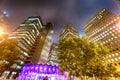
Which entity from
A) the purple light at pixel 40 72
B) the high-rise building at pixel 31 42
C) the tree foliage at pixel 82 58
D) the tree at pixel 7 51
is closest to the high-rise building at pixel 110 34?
the high-rise building at pixel 31 42

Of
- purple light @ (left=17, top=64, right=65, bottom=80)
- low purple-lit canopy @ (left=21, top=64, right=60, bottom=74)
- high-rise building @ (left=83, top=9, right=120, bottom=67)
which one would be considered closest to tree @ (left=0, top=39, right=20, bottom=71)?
low purple-lit canopy @ (left=21, top=64, right=60, bottom=74)

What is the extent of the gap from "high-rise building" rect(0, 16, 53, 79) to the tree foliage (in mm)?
61360

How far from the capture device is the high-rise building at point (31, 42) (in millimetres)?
81025

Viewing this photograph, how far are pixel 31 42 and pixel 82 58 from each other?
254 feet

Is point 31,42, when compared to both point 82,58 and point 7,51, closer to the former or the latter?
point 7,51

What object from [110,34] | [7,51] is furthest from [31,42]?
[7,51]

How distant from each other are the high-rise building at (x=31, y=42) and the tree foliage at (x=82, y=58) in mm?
61360

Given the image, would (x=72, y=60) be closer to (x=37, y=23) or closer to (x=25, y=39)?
(x=25, y=39)

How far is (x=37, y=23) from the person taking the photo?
110m

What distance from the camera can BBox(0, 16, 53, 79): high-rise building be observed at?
266 feet

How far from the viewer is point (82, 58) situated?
2453 centimetres

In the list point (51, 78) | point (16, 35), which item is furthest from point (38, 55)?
Result: point (51, 78)

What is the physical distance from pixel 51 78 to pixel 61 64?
635 cm

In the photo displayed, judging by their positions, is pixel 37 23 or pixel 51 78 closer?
pixel 51 78
